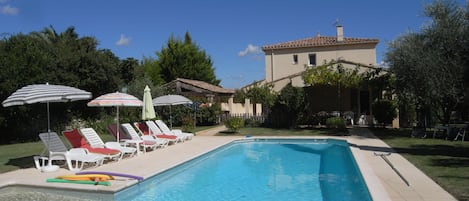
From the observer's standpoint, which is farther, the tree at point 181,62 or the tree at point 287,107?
the tree at point 181,62

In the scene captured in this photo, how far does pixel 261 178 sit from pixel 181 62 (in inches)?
1524

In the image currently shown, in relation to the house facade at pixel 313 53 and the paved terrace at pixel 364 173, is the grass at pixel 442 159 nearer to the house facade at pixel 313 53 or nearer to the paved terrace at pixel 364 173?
the paved terrace at pixel 364 173

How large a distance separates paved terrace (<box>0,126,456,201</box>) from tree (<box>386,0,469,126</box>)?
3.64 meters

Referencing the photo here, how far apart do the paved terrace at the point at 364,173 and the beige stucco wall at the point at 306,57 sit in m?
17.7

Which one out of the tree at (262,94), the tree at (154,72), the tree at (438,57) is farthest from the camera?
the tree at (154,72)

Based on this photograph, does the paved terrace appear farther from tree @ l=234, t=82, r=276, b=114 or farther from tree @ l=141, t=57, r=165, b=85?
tree @ l=141, t=57, r=165, b=85

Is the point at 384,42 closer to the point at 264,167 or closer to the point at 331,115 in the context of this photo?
the point at 331,115

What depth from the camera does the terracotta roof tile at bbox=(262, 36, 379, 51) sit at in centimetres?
3192

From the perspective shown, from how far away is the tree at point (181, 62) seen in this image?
48.2 metres

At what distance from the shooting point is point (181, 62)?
48.4 meters

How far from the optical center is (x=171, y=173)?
11.2m

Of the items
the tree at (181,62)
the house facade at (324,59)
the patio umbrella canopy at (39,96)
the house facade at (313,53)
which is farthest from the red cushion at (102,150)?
the tree at (181,62)

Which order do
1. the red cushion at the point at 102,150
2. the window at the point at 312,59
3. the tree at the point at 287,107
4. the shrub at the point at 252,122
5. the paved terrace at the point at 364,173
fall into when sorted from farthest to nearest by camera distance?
the window at the point at 312,59 < the shrub at the point at 252,122 < the tree at the point at 287,107 < the red cushion at the point at 102,150 < the paved terrace at the point at 364,173

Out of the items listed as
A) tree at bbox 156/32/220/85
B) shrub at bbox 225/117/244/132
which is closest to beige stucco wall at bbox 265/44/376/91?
shrub at bbox 225/117/244/132
